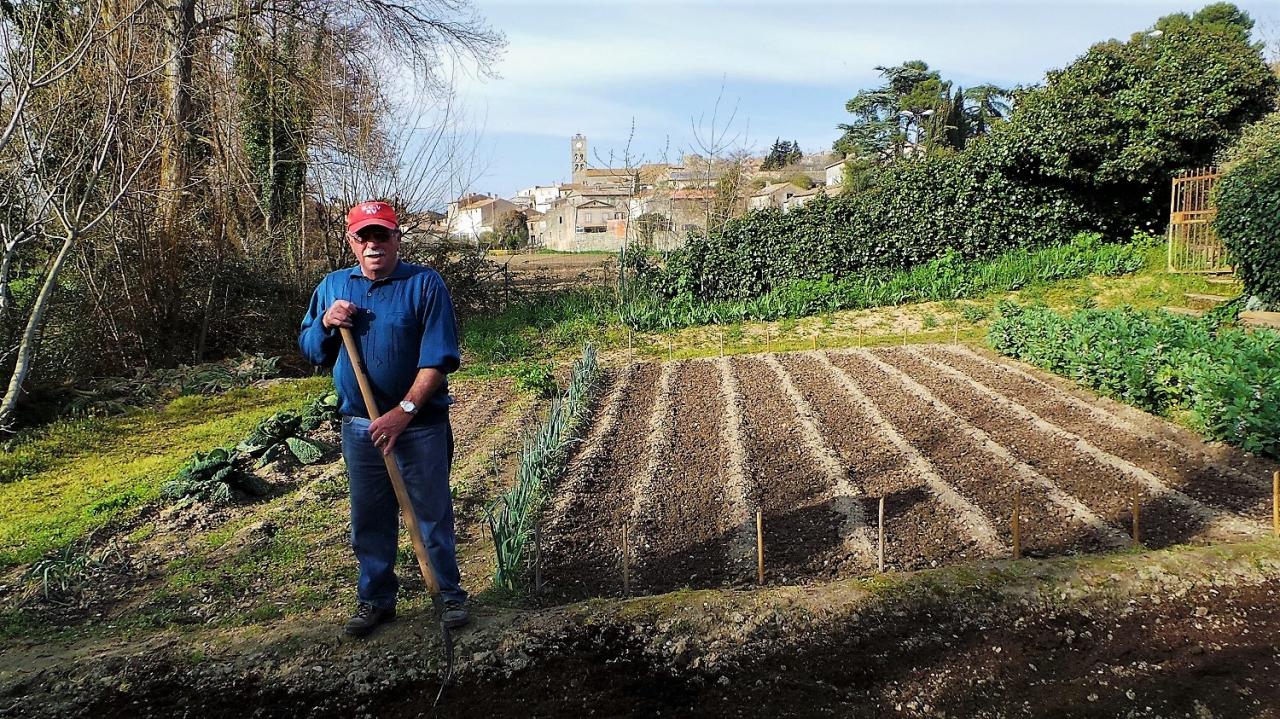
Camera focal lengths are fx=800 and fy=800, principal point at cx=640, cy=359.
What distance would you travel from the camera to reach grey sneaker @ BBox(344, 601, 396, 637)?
271 cm

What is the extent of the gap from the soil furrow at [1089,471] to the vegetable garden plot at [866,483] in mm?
15

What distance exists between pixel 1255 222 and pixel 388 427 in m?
10.2

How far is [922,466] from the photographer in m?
4.90

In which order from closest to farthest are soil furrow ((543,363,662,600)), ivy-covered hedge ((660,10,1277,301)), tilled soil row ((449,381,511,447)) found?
soil furrow ((543,363,662,600)), tilled soil row ((449,381,511,447)), ivy-covered hedge ((660,10,1277,301))

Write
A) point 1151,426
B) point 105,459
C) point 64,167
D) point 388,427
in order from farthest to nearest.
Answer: point 64,167 < point 105,459 < point 1151,426 < point 388,427

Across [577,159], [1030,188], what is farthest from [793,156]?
[1030,188]

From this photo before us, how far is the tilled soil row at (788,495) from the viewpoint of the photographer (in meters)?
3.66

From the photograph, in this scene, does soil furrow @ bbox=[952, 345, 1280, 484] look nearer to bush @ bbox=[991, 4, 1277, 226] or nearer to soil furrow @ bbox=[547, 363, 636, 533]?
soil furrow @ bbox=[547, 363, 636, 533]

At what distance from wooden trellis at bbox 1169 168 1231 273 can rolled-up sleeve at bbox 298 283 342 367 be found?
12275 millimetres

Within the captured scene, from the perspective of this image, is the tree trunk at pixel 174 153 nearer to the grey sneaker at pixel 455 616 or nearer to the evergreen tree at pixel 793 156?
the grey sneaker at pixel 455 616

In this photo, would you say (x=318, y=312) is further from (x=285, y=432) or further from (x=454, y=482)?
(x=285, y=432)

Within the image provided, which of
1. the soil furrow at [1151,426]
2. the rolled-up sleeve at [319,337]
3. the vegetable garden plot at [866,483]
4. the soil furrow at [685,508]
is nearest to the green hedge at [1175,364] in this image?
the soil furrow at [1151,426]

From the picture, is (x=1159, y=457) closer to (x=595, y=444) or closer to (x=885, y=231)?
(x=595, y=444)

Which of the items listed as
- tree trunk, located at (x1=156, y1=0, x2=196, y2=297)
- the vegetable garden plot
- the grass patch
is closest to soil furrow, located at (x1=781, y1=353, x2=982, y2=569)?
the vegetable garden plot
